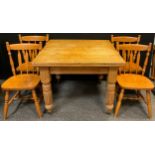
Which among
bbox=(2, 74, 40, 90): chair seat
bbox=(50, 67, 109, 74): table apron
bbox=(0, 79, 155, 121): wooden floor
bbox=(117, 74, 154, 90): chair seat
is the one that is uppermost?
bbox=(50, 67, 109, 74): table apron

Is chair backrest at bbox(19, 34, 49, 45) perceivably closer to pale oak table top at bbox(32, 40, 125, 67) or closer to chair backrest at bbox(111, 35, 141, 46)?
pale oak table top at bbox(32, 40, 125, 67)

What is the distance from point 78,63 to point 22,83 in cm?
76

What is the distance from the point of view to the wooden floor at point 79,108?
2.09m

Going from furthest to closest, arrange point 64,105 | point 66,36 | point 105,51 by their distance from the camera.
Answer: point 66,36, point 64,105, point 105,51

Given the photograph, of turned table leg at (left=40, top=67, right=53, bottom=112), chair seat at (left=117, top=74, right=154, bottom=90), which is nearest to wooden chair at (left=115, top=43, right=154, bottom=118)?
chair seat at (left=117, top=74, right=154, bottom=90)

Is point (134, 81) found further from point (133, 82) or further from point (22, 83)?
point (22, 83)

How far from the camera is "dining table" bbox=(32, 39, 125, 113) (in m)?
1.71

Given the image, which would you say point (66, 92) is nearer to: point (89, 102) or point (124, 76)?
point (89, 102)

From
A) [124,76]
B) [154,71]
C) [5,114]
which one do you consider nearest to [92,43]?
[124,76]

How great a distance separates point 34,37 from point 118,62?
1427 millimetres

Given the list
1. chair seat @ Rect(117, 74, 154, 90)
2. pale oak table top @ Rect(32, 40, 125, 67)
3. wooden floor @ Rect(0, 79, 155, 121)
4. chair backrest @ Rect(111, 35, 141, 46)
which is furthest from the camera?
chair backrest @ Rect(111, 35, 141, 46)

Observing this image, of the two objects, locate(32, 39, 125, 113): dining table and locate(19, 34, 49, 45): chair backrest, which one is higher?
locate(19, 34, 49, 45): chair backrest

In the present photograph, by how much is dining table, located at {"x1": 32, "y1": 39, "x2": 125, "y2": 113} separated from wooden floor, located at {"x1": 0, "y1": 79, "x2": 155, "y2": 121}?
15 centimetres

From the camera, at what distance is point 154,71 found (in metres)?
2.86
